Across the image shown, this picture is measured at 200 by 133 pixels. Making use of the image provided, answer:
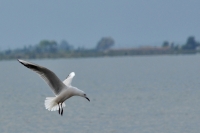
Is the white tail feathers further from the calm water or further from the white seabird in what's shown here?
the calm water

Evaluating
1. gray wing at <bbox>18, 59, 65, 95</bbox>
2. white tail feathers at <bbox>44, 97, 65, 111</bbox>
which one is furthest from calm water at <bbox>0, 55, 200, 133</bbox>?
gray wing at <bbox>18, 59, 65, 95</bbox>

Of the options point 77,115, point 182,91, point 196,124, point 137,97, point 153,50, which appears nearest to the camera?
point 196,124

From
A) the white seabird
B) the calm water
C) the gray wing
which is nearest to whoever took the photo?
the gray wing

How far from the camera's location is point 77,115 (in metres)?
28.8

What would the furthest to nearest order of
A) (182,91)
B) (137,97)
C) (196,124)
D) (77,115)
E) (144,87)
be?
(144,87) → (182,91) → (137,97) → (77,115) → (196,124)

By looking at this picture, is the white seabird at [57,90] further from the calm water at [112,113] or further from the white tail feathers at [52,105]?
the calm water at [112,113]

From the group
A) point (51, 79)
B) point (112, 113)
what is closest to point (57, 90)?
point (51, 79)

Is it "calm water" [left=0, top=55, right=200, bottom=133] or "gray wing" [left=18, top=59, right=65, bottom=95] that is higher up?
"gray wing" [left=18, top=59, right=65, bottom=95]

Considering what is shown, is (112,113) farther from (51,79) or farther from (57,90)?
(51,79)

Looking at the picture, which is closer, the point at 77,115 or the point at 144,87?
the point at 77,115

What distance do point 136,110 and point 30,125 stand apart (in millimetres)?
5622

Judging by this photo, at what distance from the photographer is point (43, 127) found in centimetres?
2575

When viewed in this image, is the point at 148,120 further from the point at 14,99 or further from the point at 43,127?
the point at 14,99

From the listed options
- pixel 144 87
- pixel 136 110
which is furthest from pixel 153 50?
pixel 136 110
